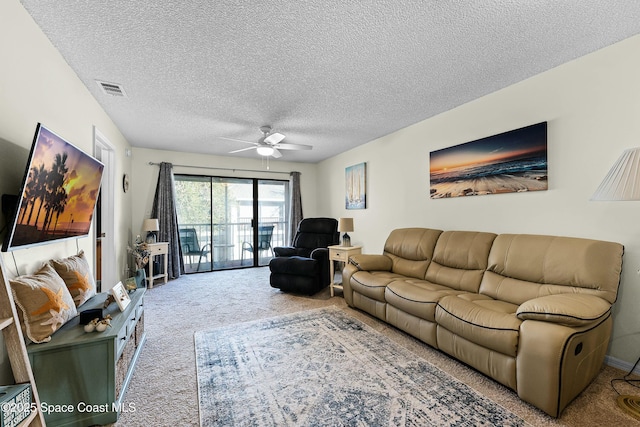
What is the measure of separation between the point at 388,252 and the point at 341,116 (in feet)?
6.29

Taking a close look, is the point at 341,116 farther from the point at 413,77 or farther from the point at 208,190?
the point at 208,190

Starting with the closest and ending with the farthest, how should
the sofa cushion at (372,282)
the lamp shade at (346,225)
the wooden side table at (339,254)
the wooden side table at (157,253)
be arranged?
the sofa cushion at (372,282) → the wooden side table at (339,254) → the lamp shade at (346,225) → the wooden side table at (157,253)

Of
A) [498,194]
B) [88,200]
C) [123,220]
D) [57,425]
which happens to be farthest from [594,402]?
[123,220]

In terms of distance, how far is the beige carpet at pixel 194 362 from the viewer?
1.66m

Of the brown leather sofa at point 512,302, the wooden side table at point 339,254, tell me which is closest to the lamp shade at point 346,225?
the wooden side table at point 339,254

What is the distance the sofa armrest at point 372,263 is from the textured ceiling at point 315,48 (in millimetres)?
1846

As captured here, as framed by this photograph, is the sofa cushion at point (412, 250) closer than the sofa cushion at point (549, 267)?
No

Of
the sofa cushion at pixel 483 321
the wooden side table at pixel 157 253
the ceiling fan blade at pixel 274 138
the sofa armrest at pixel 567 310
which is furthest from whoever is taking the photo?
the wooden side table at pixel 157 253

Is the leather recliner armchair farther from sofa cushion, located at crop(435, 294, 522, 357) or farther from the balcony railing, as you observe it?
sofa cushion, located at crop(435, 294, 522, 357)

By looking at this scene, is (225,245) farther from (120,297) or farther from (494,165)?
(494,165)

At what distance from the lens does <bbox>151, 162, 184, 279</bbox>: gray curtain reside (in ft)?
16.8

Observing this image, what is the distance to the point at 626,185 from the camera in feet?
5.54

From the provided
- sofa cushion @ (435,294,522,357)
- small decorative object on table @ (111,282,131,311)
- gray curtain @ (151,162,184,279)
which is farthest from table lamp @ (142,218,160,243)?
sofa cushion @ (435,294,522,357)

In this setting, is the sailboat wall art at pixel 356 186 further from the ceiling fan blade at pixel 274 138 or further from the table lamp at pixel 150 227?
the table lamp at pixel 150 227
